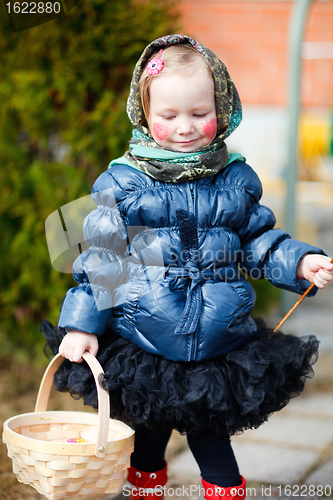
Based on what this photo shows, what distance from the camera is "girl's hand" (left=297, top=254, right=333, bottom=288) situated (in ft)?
5.84

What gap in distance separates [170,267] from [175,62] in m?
0.68

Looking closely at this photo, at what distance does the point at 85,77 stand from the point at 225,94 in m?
1.72

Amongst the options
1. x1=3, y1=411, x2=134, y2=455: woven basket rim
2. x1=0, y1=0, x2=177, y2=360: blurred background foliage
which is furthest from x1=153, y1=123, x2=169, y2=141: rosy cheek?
x1=0, y1=0, x2=177, y2=360: blurred background foliage

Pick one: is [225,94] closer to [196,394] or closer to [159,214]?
[159,214]

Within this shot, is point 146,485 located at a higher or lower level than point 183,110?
lower

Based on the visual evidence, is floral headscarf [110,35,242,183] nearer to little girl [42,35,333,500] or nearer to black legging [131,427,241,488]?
little girl [42,35,333,500]

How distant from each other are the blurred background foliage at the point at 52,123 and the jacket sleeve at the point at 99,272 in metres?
1.57

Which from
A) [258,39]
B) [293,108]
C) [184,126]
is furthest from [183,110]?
[258,39]

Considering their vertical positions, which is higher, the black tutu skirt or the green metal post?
the green metal post

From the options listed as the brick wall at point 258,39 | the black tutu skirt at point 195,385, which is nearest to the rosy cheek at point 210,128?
the black tutu skirt at point 195,385

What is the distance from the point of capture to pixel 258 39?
8.28 m

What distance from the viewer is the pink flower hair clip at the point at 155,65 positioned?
1.81 meters

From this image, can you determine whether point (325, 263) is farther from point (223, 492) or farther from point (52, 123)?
point (52, 123)

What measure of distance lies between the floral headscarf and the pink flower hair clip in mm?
87
